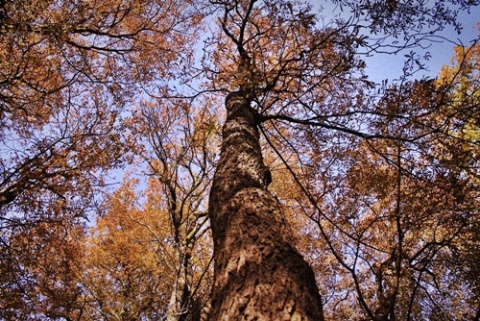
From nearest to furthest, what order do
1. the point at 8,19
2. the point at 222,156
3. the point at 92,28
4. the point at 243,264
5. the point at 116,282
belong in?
1. the point at 243,264
2. the point at 222,156
3. the point at 8,19
4. the point at 92,28
5. the point at 116,282

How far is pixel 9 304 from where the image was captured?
8398mm

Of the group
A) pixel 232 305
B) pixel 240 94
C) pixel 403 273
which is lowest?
pixel 232 305

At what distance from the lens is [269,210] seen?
273cm

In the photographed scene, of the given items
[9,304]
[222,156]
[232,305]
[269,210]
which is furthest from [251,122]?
[9,304]

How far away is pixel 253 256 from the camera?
2217mm

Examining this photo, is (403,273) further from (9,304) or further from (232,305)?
(9,304)

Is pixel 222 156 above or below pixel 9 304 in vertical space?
above

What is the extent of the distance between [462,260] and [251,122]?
164 inches

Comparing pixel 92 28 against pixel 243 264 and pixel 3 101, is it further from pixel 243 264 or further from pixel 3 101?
pixel 243 264

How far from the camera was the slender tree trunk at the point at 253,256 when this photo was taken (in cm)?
184

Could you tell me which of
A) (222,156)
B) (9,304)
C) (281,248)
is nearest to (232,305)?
(281,248)

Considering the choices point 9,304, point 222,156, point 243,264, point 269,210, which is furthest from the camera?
A: point 9,304

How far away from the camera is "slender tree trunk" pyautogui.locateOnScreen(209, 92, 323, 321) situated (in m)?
1.84

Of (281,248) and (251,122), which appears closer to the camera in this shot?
(281,248)
